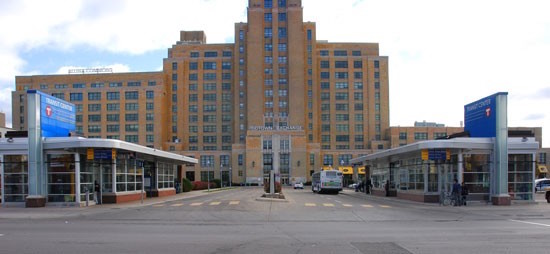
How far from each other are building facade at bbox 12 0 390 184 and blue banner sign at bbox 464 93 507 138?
289 feet

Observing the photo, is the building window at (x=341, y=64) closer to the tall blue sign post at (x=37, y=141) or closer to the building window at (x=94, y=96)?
the building window at (x=94, y=96)

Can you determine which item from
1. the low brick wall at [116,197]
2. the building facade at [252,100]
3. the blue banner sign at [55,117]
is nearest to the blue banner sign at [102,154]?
the blue banner sign at [55,117]

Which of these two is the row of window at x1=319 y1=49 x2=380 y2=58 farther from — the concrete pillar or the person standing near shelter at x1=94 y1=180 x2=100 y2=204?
the concrete pillar

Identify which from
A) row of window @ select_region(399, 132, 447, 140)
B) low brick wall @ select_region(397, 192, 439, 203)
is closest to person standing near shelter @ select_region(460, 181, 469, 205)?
low brick wall @ select_region(397, 192, 439, 203)

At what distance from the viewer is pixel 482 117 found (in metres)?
34.4

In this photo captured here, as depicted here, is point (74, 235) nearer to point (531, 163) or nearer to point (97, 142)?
point (97, 142)

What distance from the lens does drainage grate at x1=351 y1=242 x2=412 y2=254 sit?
1243 centimetres

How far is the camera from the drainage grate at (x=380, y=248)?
12.4m

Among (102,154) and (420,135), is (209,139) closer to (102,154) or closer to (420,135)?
(420,135)

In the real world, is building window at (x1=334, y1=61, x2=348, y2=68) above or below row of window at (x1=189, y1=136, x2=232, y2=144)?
above

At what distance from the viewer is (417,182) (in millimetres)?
37594

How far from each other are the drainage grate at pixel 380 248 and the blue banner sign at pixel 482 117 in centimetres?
2195

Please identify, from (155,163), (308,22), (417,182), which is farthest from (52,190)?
(308,22)

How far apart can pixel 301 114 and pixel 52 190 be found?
10005 cm
